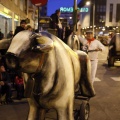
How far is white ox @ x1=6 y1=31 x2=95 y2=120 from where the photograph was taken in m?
3.21

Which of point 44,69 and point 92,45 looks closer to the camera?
point 44,69

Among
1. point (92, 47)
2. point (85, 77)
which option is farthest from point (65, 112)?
point (92, 47)

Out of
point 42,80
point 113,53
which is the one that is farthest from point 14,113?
point 113,53

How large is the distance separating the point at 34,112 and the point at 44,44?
122cm

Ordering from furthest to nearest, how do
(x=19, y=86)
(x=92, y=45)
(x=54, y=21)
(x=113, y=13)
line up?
(x=113, y=13), (x=54, y=21), (x=92, y=45), (x=19, y=86)

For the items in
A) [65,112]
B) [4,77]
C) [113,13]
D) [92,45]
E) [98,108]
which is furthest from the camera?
[113,13]

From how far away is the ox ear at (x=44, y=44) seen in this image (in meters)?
3.20

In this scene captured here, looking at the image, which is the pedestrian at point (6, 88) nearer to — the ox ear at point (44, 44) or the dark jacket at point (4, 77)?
the dark jacket at point (4, 77)

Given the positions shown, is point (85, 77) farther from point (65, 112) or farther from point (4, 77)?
point (4, 77)

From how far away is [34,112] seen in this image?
159 inches

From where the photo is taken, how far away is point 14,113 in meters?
6.29

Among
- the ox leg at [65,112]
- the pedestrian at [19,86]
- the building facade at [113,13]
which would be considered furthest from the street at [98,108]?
the building facade at [113,13]

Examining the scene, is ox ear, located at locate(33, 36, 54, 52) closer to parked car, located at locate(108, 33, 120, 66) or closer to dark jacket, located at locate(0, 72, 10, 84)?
dark jacket, located at locate(0, 72, 10, 84)

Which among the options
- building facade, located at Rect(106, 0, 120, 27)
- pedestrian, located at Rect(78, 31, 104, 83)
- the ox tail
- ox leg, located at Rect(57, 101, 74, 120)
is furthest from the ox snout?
building facade, located at Rect(106, 0, 120, 27)
